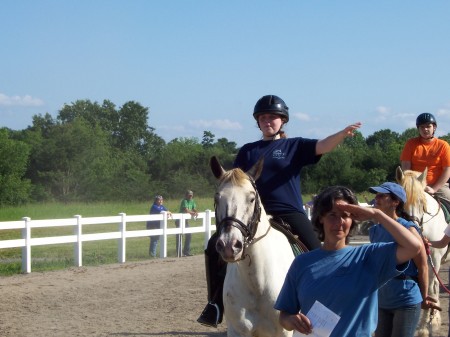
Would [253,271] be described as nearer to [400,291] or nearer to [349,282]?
[400,291]

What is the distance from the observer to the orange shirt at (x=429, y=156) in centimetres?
1100

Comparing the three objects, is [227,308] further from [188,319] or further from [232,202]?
[188,319]

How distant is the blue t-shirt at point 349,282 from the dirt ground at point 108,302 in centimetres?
636

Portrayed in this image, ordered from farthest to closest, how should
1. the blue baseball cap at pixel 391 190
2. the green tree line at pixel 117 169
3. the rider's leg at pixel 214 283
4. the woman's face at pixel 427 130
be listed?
1. the green tree line at pixel 117 169
2. the woman's face at pixel 427 130
3. the rider's leg at pixel 214 283
4. the blue baseball cap at pixel 391 190

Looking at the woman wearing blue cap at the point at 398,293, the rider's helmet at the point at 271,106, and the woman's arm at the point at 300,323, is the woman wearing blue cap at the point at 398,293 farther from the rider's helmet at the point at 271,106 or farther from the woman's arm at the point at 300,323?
the woman's arm at the point at 300,323

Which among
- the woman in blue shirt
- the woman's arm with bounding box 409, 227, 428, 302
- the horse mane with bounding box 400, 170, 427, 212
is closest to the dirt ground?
the horse mane with bounding box 400, 170, 427, 212

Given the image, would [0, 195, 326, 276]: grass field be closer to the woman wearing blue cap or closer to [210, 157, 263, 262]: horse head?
[210, 157, 263, 262]: horse head

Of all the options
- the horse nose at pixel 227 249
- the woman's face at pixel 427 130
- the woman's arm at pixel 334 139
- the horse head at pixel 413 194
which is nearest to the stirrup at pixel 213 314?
the horse nose at pixel 227 249

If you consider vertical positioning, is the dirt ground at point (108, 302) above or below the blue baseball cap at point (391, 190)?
below

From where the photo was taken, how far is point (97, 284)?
49.6ft

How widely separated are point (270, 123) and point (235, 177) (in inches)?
49.0

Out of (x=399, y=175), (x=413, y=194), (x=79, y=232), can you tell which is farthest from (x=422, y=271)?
(x=79, y=232)

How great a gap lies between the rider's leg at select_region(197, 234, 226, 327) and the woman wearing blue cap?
144 cm

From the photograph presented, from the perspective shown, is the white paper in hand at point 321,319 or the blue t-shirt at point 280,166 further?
the blue t-shirt at point 280,166
